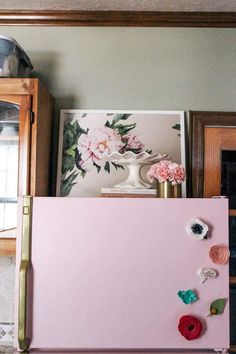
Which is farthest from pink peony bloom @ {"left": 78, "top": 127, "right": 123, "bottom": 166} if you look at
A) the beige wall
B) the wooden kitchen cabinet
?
the wooden kitchen cabinet

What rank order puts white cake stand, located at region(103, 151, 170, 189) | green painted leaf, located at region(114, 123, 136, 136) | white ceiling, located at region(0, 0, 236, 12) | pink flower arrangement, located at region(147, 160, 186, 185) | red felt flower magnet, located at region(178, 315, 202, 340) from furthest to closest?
green painted leaf, located at region(114, 123, 136, 136) < white ceiling, located at region(0, 0, 236, 12) < white cake stand, located at region(103, 151, 170, 189) < pink flower arrangement, located at region(147, 160, 186, 185) < red felt flower magnet, located at region(178, 315, 202, 340)

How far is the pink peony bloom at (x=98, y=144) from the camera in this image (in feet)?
5.97

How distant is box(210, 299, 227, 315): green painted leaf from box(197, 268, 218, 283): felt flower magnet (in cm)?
9

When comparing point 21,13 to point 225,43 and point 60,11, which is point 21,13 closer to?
point 60,11

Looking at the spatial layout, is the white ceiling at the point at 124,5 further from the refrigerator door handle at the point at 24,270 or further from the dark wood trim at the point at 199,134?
the refrigerator door handle at the point at 24,270

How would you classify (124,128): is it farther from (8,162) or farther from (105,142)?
(8,162)

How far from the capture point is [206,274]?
1312mm

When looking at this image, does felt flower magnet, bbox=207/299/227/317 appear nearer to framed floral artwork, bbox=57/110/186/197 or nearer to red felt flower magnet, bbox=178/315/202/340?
red felt flower magnet, bbox=178/315/202/340

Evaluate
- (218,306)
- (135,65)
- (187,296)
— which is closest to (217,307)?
(218,306)

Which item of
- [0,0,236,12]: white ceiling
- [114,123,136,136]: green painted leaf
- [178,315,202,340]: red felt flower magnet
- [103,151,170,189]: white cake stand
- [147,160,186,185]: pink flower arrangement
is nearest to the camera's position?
[178,315,202,340]: red felt flower magnet

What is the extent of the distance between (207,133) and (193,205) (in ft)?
2.00

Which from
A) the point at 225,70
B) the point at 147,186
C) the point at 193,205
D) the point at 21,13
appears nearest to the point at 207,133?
the point at 225,70

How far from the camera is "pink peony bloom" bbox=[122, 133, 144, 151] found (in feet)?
5.98

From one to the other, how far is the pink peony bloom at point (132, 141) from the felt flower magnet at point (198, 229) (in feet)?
1.99
